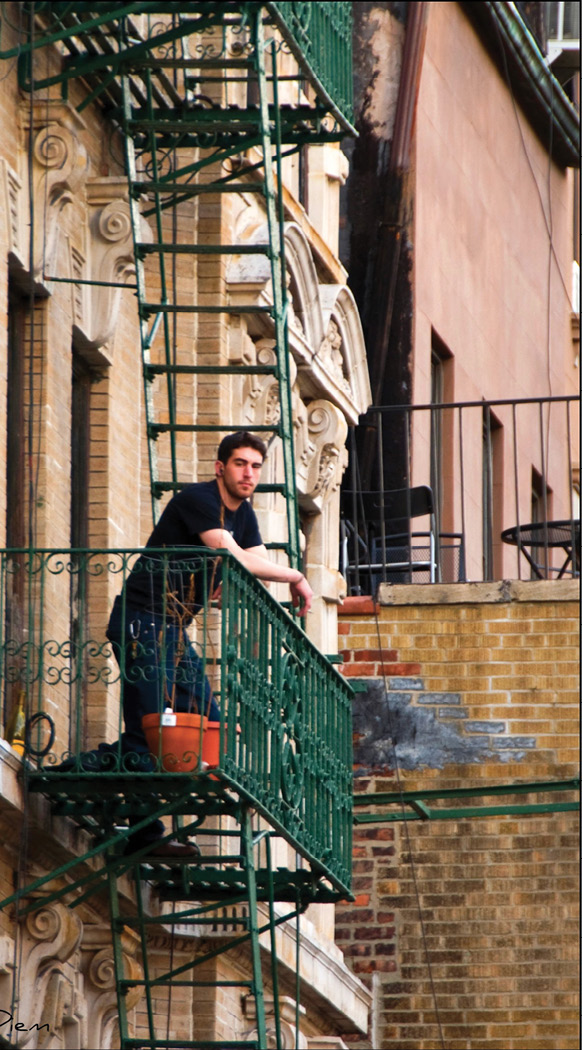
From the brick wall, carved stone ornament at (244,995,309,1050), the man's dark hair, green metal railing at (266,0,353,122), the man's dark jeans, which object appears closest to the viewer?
the man's dark jeans

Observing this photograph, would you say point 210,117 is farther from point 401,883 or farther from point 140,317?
point 401,883

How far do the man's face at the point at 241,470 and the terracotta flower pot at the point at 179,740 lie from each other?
132cm

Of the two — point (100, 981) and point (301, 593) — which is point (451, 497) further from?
point (301, 593)

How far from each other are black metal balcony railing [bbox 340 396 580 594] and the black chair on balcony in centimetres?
1

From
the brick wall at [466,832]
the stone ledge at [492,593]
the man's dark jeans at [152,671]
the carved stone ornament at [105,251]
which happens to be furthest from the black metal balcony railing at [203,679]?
the stone ledge at [492,593]

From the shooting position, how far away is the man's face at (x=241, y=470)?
13117 millimetres

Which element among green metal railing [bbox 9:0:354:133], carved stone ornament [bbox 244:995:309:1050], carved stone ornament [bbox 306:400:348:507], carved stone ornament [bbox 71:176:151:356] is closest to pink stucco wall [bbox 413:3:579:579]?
carved stone ornament [bbox 306:400:348:507]

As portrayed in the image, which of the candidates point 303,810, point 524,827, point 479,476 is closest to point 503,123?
point 479,476

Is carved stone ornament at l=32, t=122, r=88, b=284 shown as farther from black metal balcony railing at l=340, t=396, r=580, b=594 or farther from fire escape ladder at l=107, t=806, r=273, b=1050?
black metal balcony railing at l=340, t=396, r=580, b=594

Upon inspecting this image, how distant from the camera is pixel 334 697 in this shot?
14836 millimetres

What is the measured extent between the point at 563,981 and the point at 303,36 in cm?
745

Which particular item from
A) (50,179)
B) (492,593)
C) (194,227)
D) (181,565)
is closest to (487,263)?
(492,593)

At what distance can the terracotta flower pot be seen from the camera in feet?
40.4

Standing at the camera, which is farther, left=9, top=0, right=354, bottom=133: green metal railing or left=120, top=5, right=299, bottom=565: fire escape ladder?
left=120, top=5, right=299, bottom=565: fire escape ladder
